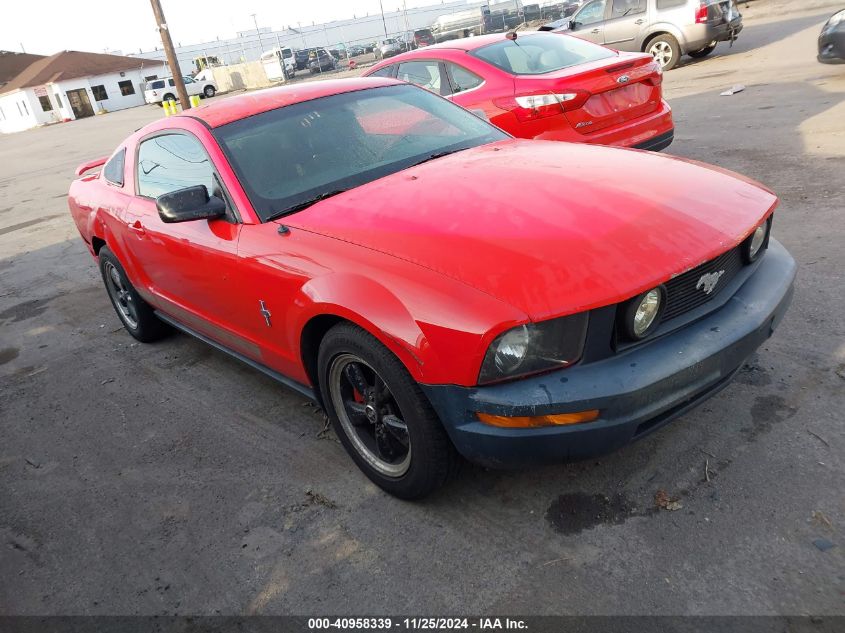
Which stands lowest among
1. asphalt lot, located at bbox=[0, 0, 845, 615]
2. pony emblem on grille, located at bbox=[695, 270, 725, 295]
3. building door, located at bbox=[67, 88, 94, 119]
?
asphalt lot, located at bbox=[0, 0, 845, 615]

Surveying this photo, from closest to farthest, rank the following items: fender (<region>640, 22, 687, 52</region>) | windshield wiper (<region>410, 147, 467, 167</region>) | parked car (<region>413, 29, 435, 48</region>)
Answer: windshield wiper (<region>410, 147, 467, 167</region>)
fender (<region>640, 22, 687, 52</region>)
parked car (<region>413, 29, 435, 48</region>)

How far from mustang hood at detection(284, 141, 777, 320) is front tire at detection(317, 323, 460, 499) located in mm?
389

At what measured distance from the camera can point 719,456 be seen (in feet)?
8.80

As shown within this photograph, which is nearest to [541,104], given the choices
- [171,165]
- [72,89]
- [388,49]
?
[171,165]

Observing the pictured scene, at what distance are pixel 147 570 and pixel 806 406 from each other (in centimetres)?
281

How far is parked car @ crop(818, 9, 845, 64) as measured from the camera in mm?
8578

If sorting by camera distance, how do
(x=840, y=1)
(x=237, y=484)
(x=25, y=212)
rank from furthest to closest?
(x=840, y=1) < (x=25, y=212) < (x=237, y=484)

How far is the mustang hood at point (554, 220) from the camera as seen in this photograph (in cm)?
216

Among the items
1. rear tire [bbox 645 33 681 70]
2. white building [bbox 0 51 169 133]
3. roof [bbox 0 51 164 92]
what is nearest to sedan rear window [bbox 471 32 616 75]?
rear tire [bbox 645 33 681 70]

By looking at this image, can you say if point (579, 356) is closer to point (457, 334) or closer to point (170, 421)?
point (457, 334)

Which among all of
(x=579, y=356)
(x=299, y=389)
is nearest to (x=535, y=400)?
(x=579, y=356)

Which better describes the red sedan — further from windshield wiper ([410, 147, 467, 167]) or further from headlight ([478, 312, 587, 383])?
headlight ([478, 312, 587, 383])

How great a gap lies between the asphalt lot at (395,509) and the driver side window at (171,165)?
1.22m

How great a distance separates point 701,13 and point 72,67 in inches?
2133
